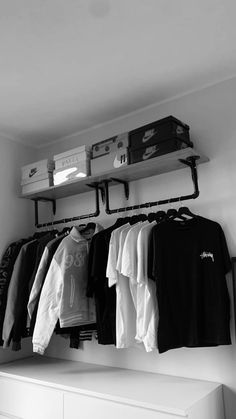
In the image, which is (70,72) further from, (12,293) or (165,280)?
(12,293)

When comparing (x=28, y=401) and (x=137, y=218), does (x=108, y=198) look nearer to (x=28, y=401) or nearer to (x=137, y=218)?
(x=137, y=218)

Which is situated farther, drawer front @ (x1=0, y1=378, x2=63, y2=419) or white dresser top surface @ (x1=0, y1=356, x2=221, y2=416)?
drawer front @ (x1=0, y1=378, x2=63, y2=419)

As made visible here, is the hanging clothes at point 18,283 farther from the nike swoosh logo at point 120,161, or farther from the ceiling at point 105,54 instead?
the ceiling at point 105,54

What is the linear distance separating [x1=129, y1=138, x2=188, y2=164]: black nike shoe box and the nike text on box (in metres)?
0.02

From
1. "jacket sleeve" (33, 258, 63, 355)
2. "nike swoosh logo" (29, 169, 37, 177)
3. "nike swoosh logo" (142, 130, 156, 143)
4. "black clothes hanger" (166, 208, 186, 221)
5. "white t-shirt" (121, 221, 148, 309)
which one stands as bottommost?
"jacket sleeve" (33, 258, 63, 355)

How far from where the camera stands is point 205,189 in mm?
2268

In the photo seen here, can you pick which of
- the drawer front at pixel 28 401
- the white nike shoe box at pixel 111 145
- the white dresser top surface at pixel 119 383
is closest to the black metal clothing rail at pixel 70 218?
the white nike shoe box at pixel 111 145

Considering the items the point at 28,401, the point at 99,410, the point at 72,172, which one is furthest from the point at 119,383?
the point at 72,172

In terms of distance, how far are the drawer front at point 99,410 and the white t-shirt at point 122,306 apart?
311 mm

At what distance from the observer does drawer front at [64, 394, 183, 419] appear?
172 cm

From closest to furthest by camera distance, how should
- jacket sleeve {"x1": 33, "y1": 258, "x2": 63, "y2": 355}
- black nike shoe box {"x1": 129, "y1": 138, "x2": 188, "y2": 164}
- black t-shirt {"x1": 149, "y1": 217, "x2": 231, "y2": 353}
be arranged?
black t-shirt {"x1": 149, "y1": 217, "x2": 231, "y2": 353}, black nike shoe box {"x1": 129, "y1": 138, "x2": 188, "y2": 164}, jacket sleeve {"x1": 33, "y1": 258, "x2": 63, "y2": 355}

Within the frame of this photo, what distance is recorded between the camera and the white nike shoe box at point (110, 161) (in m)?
2.36

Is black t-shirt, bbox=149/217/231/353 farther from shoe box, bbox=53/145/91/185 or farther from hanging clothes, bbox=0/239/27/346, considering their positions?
hanging clothes, bbox=0/239/27/346

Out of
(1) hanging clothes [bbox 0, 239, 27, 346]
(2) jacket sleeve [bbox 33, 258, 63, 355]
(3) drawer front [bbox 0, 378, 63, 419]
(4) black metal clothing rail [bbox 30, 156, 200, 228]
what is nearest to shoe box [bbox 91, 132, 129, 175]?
(4) black metal clothing rail [bbox 30, 156, 200, 228]
